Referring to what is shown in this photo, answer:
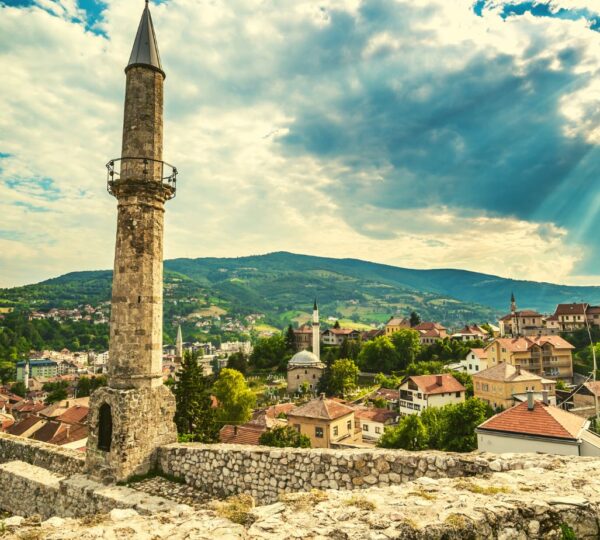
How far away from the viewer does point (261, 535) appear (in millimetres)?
3898

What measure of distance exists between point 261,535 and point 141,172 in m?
9.18

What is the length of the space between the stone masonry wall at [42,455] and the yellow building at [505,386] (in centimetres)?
4318

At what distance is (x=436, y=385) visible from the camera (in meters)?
51.3

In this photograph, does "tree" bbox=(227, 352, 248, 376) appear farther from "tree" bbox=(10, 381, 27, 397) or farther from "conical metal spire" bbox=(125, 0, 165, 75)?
"conical metal spire" bbox=(125, 0, 165, 75)

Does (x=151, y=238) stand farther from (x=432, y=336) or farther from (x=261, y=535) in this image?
(x=432, y=336)

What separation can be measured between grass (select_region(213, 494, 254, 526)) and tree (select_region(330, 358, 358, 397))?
63369 millimetres

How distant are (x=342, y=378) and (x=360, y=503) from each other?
64.3 meters

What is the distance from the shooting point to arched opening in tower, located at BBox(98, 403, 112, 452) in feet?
Result: 31.7

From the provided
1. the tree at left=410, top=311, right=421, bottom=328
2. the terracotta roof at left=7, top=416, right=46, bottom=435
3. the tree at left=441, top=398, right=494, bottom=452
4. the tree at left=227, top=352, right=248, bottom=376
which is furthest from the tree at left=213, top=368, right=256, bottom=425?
the tree at left=410, top=311, right=421, bottom=328

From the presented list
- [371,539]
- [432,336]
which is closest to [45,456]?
[371,539]

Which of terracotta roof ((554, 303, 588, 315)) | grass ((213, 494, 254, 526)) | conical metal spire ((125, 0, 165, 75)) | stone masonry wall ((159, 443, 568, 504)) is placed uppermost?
conical metal spire ((125, 0, 165, 75))

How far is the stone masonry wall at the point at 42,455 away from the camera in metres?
10.7

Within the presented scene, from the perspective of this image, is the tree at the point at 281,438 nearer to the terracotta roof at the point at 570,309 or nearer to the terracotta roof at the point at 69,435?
the terracotta roof at the point at 69,435

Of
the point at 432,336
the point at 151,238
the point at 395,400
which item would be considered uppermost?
the point at 151,238
